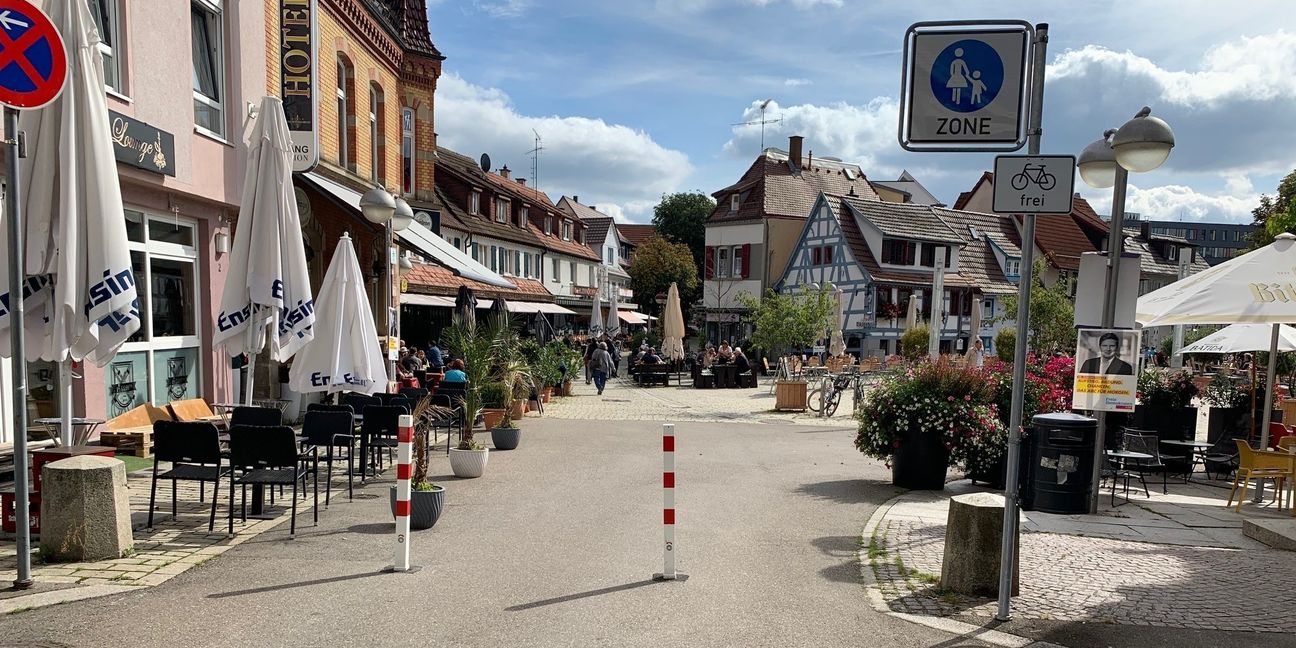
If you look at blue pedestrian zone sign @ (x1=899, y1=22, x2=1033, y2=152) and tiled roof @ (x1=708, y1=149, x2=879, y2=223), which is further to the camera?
tiled roof @ (x1=708, y1=149, x2=879, y2=223)

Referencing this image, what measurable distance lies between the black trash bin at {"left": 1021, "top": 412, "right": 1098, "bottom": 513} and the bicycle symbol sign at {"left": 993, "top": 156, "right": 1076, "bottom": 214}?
3.60 metres

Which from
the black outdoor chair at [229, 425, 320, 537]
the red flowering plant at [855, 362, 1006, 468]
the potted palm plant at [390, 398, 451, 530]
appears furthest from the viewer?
the red flowering plant at [855, 362, 1006, 468]

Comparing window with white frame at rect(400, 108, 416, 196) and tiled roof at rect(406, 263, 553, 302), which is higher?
window with white frame at rect(400, 108, 416, 196)

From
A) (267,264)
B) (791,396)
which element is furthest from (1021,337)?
(791,396)

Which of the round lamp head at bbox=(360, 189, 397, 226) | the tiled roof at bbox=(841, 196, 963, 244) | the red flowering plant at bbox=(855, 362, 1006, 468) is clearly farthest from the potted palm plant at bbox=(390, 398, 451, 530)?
the tiled roof at bbox=(841, 196, 963, 244)

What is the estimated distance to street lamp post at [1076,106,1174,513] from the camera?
6.96m

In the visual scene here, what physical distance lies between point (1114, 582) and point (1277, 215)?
26610 millimetres

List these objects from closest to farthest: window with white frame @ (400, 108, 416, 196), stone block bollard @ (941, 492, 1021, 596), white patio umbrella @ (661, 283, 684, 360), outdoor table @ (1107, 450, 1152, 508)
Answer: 1. stone block bollard @ (941, 492, 1021, 596)
2. outdoor table @ (1107, 450, 1152, 508)
3. window with white frame @ (400, 108, 416, 196)
4. white patio umbrella @ (661, 283, 684, 360)

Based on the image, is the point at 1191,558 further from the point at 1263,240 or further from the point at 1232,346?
the point at 1263,240

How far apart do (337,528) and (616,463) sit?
444cm

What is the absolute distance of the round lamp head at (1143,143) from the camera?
6.93m

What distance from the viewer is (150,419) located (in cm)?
973

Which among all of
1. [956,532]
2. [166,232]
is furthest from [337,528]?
[166,232]

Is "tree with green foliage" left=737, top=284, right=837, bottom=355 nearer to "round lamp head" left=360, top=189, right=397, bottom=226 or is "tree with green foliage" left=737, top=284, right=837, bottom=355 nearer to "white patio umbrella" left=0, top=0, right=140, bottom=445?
"round lamp head" left=360, top=189, right=397, bottom=226
